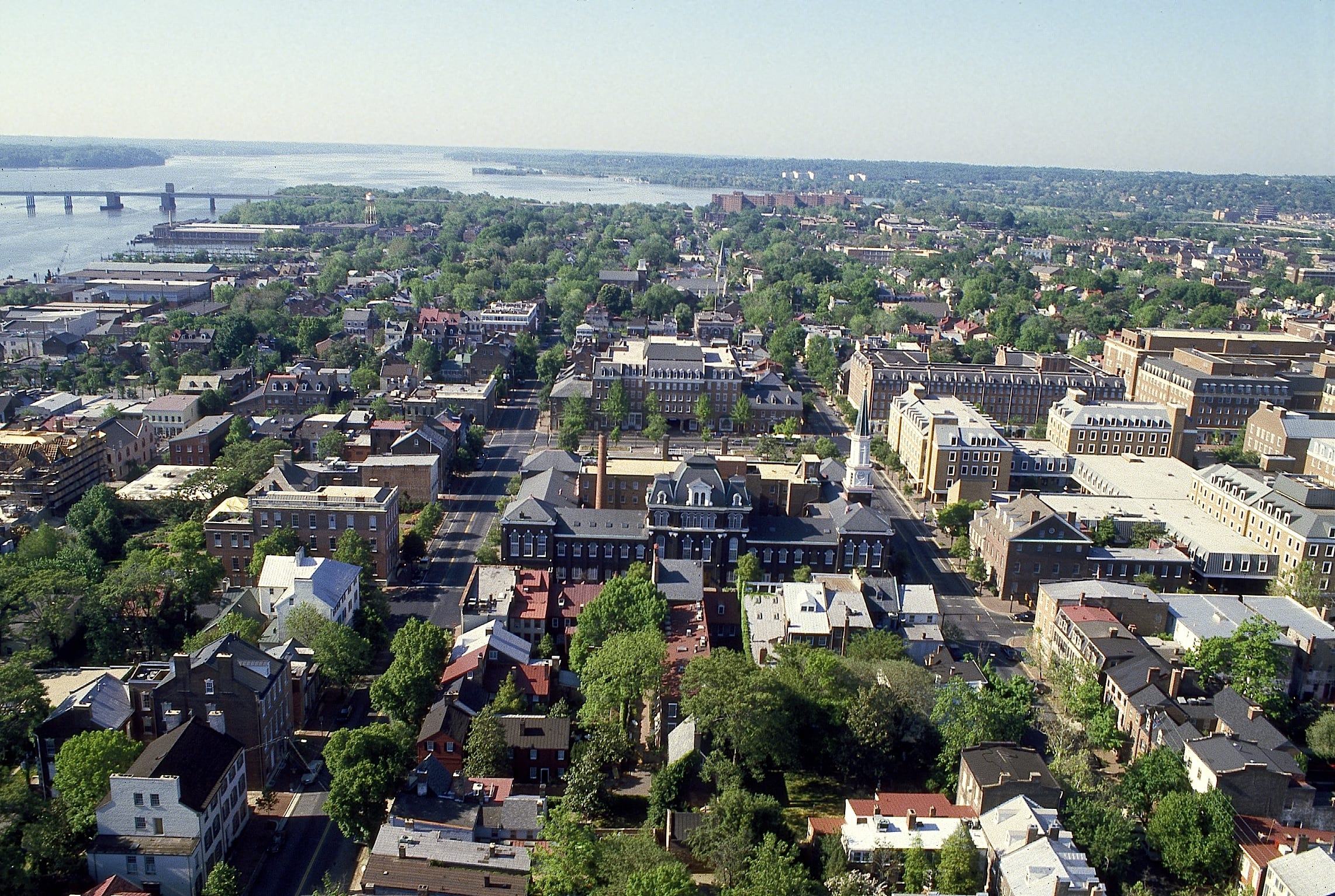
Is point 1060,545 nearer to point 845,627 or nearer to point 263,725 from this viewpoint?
point 845,627

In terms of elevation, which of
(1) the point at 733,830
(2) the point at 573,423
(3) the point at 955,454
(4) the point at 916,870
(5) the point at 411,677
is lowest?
(4) the point at 916,870

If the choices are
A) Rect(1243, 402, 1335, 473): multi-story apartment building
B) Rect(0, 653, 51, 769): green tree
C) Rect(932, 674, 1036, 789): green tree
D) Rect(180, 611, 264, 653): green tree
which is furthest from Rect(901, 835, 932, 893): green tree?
Rect(1243, 402, 1335, 473): multi-story apartment building

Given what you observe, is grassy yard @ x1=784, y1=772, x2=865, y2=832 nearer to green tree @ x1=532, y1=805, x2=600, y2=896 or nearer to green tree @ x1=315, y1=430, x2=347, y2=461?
green tree @ x1=532, y1=805, x2=600, y2=896

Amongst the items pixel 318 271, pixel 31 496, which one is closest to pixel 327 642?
pixel 31 496

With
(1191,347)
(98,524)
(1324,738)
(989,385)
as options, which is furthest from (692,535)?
(1191,347)

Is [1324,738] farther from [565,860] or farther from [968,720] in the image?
[565,860]

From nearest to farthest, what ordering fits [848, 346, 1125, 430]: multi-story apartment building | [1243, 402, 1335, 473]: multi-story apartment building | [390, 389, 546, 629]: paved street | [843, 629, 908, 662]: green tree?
1. [843, 629, 908, 662]: green tree
2. [390, 389, 546, 629]: paved street
3. [1243, 402, 1335, 473]: multi-story apartment building
4. [848, 346, 1125, 430]: multi-story apartment building
